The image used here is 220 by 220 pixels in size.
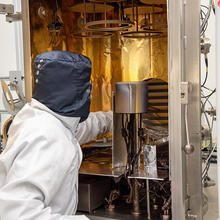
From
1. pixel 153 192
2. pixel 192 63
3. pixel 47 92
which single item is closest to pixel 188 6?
pixel 192 63

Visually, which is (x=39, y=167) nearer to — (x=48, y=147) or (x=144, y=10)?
(x=48, y=147)

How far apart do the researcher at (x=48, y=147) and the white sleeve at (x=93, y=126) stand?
1.31ft

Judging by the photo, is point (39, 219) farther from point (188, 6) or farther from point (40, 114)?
point (188, 6)

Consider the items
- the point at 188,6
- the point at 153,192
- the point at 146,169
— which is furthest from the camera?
the point at 153,192

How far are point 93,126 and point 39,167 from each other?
0.74 meters

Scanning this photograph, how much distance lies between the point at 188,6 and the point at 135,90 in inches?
16.3

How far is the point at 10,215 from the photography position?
1.15 m

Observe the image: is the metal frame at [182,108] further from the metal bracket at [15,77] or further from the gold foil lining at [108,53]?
the metal bracket at [15,77]

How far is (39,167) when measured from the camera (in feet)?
3.92

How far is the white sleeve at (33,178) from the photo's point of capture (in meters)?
1.15

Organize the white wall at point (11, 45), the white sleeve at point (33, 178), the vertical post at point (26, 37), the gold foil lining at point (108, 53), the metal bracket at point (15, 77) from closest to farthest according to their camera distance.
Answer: the white sleeve at point (33, 178), the vertical post at point (26, 37), the metal bracket at point (15, 77), the gold foil lining at point (108, 53), the white wall at point (11, 45)

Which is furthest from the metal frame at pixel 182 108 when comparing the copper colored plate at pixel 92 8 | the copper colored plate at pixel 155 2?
the copper colored plate at pixel 92 8

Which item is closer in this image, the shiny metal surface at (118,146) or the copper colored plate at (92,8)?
the shiny metal surface at (118,146)

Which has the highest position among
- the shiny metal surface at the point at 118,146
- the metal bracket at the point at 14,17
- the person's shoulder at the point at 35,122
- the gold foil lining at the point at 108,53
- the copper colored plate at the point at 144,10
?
the copper colored plate at the point at 144,10
